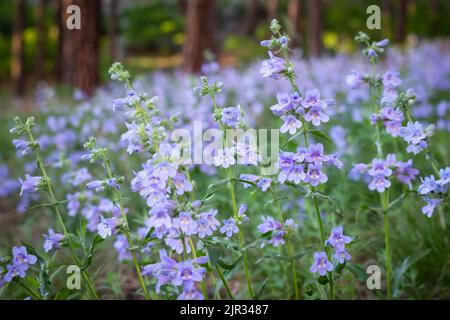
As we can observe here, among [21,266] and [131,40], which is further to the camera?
[131,40]

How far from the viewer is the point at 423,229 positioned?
2.97 m

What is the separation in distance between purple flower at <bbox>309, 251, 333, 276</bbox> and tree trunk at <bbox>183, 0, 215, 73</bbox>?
671 centimetres

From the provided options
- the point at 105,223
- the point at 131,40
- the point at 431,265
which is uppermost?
the point at 131,40

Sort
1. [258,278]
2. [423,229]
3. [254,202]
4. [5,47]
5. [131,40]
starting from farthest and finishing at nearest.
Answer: [131,40], [5,47], [254,202], [258,278], [423,229]

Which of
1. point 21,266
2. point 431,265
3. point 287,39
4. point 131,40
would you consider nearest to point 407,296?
point 431,265

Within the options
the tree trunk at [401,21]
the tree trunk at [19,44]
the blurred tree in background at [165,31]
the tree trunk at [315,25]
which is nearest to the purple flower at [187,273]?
the tree trunk at [315,25]

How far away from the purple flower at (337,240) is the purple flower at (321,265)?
2.2 inches

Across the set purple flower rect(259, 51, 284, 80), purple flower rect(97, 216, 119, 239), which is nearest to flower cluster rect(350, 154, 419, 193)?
purple flower rect(259, 51, 284, 80)

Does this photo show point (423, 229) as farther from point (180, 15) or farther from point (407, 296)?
point (180, 15)

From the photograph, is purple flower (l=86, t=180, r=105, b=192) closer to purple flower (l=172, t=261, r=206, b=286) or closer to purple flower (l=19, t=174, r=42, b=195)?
purple flower (l=19, t=174, r=42, b=195)

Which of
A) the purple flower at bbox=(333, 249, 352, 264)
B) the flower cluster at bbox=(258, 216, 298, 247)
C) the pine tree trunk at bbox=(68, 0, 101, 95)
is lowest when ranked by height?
the purple flower at bbox=(333, 249, 352, 264)

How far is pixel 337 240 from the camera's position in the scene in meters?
2.10

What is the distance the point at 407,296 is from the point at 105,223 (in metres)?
1.70

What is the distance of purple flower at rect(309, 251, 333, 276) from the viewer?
2.09 metres
